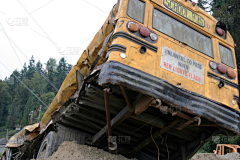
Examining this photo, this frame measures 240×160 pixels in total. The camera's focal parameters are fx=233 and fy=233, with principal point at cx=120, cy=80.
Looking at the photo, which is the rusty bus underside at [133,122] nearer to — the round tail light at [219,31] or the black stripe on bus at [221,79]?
the black stripe on bus at [221,79]

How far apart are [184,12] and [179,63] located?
1374mm

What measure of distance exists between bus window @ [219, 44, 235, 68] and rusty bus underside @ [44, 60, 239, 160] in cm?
129

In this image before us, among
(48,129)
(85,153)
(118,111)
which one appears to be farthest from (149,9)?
(48,129)

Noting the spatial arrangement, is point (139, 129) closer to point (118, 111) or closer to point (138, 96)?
point (118, 111)

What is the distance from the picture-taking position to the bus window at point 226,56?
17.1 ft

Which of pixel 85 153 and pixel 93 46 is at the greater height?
pixel 93 46

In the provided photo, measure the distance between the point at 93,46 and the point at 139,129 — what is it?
2.25 m

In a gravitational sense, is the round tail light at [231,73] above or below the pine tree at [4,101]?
below

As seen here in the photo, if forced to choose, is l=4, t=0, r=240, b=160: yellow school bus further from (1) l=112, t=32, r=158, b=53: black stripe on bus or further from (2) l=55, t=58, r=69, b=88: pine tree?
(2) l=55, t=58, r=69, b=88: pine tree

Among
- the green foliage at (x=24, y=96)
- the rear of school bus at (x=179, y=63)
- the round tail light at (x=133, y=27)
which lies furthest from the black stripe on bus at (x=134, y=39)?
the green foliage at (x=24, y=96)

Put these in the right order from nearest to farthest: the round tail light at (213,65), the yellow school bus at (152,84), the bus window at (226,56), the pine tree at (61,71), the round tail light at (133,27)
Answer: the yellow school bus at (152,84) < the round tail light at (133,27) < the round tail light at (213,65) < the bus window at (226,56) < the pine tree at (61,71)

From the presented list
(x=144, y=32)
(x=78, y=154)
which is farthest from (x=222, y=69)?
(x=78, y=154)

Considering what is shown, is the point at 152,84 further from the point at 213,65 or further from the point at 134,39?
the point at 213,65

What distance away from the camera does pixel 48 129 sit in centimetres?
646
